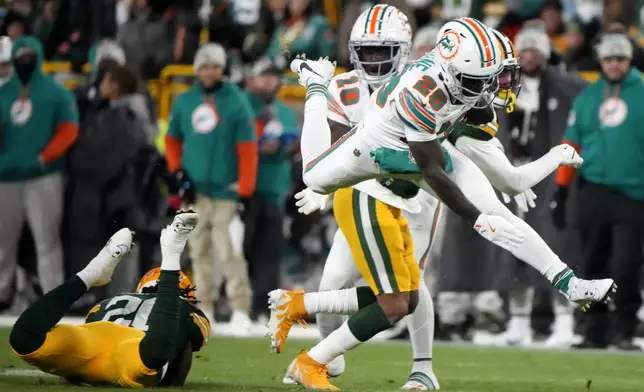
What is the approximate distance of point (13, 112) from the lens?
12.1 meters

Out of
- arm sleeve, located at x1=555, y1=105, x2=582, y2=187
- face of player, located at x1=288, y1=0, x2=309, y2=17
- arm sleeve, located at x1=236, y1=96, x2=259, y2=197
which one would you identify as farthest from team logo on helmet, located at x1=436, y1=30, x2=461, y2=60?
face of player, located at x1=288, y1=0, x2=309, y2=17

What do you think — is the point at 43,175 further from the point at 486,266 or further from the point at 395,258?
the point at 395,258

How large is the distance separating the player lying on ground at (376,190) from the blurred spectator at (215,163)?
345 centimetres

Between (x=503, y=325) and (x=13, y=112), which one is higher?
(x=13, y=112)

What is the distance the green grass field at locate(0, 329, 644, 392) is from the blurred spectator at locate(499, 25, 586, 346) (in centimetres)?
87

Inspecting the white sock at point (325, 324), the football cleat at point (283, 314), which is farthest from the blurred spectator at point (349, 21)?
the football cleat at point (283, 314)

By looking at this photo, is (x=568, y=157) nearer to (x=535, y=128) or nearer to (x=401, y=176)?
(x=401, y=176)

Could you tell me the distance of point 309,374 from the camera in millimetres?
7203

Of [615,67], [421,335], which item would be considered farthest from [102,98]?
[421,335]

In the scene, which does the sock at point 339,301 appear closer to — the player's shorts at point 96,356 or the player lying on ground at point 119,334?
the player lying on ground at point 119,334

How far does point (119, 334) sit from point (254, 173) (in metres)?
4.49

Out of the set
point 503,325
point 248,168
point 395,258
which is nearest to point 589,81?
point 503,325

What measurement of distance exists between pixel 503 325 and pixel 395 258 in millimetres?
4755

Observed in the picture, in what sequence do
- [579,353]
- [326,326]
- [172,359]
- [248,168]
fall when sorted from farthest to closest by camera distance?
[248,168]
[579,353]
[326,326]
[172,359]
